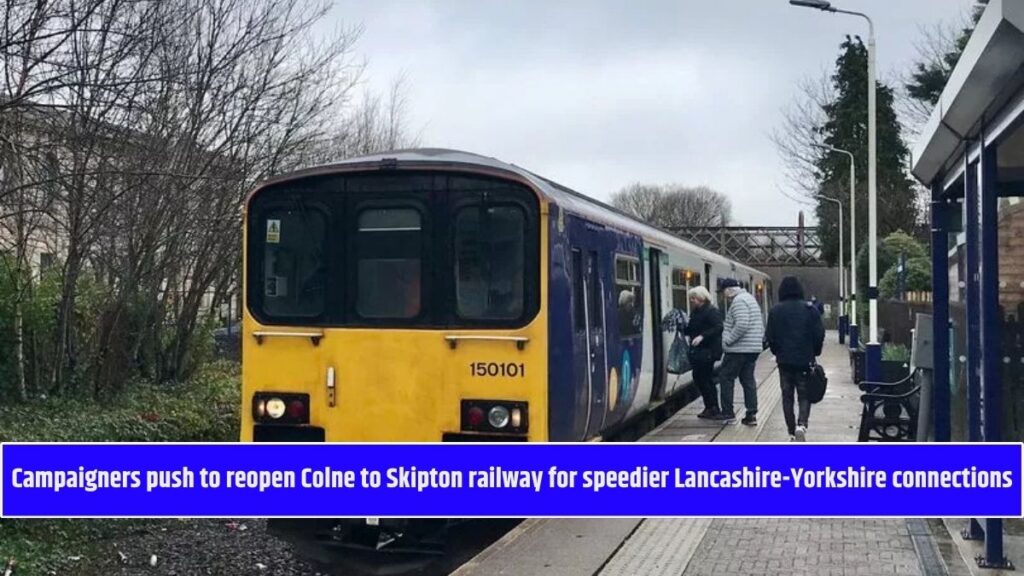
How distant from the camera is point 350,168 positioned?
7.91 metres

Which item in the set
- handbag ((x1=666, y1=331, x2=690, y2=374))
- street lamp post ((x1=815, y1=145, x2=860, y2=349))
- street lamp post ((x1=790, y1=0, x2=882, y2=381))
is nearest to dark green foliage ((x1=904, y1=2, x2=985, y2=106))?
street lamp post ((x1=815, y1=145, x2=860, y2=349))

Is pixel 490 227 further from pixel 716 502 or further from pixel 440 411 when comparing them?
pixel 716 502

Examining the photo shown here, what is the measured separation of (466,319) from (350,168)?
1.41 m

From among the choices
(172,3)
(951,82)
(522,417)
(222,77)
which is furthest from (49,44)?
(951,82)

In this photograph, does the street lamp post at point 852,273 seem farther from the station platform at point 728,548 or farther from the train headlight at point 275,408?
the train headlight at point 275,408

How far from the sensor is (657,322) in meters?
12.4

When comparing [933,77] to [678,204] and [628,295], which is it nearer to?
[628,295]

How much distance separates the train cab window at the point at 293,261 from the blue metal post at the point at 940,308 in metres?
4.27

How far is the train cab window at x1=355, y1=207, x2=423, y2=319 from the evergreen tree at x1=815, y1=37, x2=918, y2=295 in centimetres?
4076

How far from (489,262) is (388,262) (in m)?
0.76

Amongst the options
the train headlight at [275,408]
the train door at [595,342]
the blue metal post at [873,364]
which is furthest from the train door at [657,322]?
the train headlight at [275,408]

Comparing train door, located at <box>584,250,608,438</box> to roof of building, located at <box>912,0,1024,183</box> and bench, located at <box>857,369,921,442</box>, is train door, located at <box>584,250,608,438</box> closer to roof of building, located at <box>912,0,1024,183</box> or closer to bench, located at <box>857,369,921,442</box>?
bench, located at <box>857,369,921,442</box>

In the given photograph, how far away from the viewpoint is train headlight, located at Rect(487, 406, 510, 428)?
7379 mm

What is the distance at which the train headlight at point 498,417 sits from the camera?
24.2 ft
